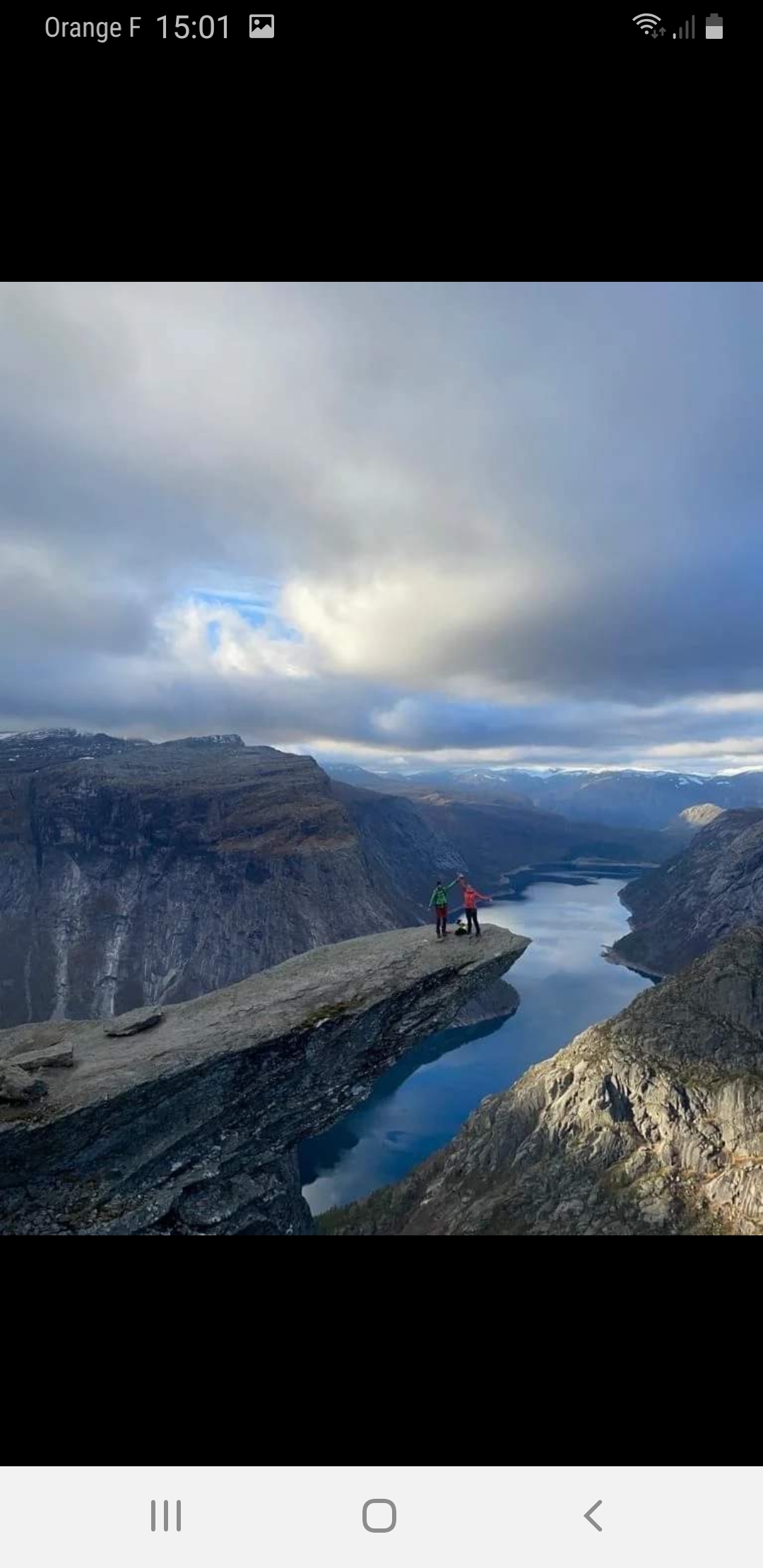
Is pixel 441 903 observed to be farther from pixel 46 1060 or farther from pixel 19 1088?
pixel 46 1060

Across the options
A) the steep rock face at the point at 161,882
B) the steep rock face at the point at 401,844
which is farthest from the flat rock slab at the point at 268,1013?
the steep rock face at the point at 401,844

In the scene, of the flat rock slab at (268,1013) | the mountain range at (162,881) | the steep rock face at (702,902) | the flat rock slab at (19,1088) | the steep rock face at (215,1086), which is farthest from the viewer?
the steep rock face at (702,902)
